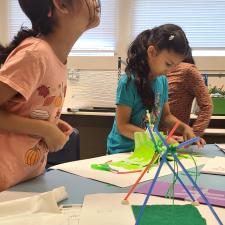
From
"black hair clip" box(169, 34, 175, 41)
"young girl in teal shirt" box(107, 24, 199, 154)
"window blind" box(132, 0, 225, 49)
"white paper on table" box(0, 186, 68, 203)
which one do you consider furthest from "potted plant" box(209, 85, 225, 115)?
"white paper on table" box(0, 186, 68, 203)

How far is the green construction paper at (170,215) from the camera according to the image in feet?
2.32

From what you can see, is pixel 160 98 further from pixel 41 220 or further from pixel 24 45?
pixel 41 220

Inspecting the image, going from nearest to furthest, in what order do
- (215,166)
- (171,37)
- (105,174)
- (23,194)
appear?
(23,194) → (105,174) → (215,166) → (171,37)

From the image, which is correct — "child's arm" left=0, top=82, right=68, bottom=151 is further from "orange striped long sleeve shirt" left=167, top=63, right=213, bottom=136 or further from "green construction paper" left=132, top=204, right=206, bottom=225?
"orange striped long sleeve shirt" left=167, top=63, right=213, bottom=136

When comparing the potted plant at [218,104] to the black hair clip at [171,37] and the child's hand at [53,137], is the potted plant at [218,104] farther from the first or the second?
the child's hand at [53,137]

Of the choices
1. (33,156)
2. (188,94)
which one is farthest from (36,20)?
(188,94)

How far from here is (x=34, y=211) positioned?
74cm

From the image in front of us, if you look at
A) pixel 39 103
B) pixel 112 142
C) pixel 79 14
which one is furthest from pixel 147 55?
pixel 39 103

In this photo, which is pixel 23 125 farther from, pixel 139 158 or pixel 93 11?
pixel 139 158

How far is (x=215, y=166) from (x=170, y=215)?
1.93ft

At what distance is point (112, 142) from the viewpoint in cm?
167

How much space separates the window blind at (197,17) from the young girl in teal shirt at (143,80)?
172 centimetres

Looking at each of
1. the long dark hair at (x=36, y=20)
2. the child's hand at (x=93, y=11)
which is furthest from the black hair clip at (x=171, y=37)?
the long dark hair at (x=36, y=20)

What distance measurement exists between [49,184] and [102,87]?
2.35 metres
